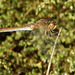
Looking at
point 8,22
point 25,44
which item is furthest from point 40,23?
point 8,22

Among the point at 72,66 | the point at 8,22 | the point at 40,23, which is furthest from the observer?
the point at 8,22

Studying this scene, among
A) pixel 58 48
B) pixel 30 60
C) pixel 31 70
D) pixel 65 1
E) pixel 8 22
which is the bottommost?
pixel 31 70

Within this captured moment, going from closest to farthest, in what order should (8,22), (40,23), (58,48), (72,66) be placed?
(40,23) < (72,66) < (58,48) < (8,22)

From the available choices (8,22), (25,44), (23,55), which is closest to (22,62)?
(23,55)

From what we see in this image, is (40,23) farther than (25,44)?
No

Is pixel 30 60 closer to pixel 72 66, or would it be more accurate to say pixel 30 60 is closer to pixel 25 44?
pixel 25 44

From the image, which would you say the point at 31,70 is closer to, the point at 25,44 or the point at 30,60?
the point at 30,60

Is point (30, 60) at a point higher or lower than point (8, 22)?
lower
